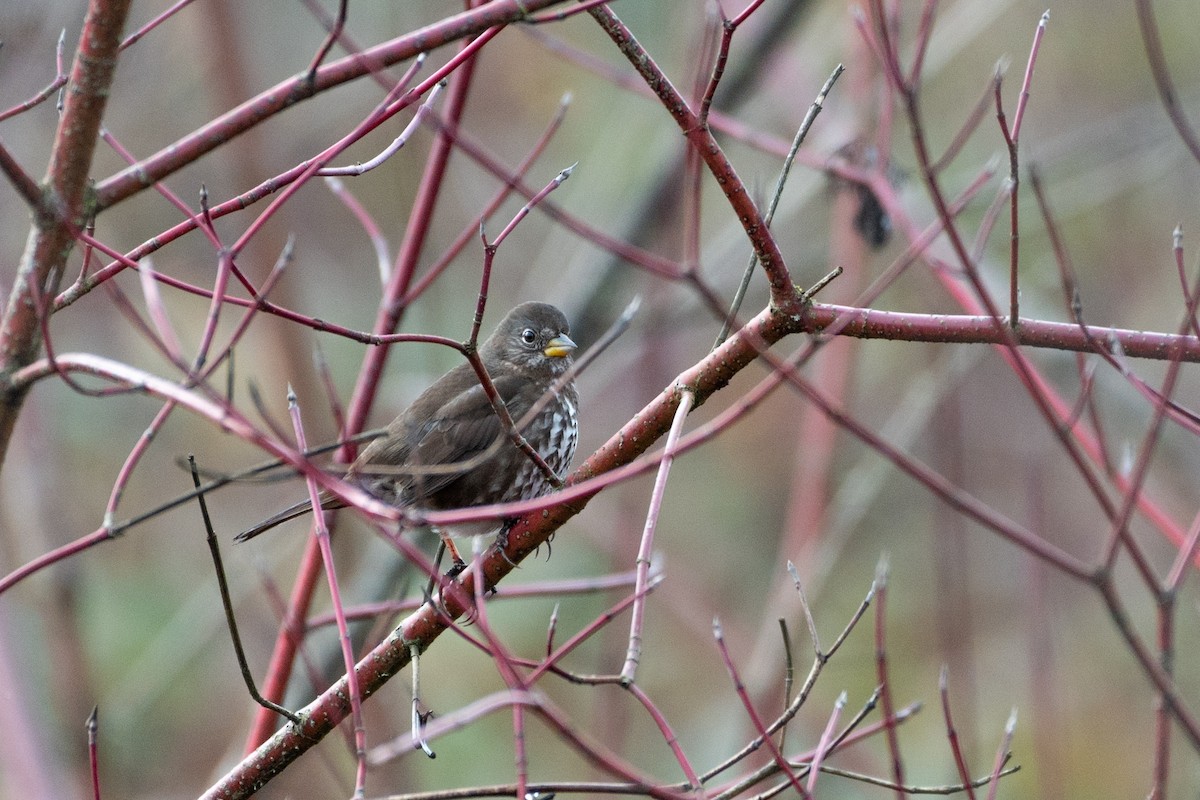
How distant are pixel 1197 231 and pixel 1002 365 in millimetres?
1720

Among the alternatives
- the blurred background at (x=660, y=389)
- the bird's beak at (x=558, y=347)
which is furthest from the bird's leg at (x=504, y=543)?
the blurred background at (x=660, y=389)

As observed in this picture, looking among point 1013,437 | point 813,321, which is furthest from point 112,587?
point 813,321

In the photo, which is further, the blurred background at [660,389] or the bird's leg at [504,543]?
the blurred background at [660,389]

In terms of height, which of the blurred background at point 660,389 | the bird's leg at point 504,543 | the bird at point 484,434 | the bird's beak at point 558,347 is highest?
the blurred background at point 660,389

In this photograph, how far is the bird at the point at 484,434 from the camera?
4504 mm

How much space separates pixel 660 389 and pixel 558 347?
174 centimetres

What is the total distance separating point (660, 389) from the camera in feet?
22.2

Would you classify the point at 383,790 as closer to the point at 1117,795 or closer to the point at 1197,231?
the point at 1117,795

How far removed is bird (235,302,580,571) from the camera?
4.50 meters

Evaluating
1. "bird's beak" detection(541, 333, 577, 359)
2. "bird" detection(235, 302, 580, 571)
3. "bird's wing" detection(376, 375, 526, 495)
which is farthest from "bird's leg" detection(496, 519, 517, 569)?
"bird's beak" detection(541, 333, 577, 359)

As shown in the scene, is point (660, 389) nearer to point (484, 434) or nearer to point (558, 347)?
point (558, 347)

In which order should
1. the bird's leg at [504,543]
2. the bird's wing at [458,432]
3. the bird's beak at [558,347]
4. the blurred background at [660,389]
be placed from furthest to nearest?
the blurred background at [660,389]
the bird's beak at [558,347]
the bird's wing at [458,432]
the bird's leg at [504,543]

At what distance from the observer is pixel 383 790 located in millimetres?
6164

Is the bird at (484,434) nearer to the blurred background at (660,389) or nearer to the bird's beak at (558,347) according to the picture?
the bird's beak at (558,347)
